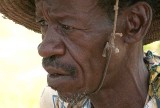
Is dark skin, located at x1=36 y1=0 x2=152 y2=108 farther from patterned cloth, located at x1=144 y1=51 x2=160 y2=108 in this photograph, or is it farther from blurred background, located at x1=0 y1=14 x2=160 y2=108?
blurred background, located at x1=0 y1=14 x2=160 y2=108

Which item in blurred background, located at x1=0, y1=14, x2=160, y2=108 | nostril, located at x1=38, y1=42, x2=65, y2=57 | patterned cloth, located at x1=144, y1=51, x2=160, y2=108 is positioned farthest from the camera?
blurred background, located at x1=0, y1=14, x2=160, y2=108

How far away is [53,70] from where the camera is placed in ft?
12.5

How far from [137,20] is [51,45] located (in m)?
0.64

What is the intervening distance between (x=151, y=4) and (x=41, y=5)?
77cm

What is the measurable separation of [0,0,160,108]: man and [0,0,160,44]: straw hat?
286mm

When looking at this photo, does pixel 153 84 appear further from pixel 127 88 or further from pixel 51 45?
pixel 51 45

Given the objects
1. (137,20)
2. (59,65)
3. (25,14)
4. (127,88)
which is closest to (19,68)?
(25,14)

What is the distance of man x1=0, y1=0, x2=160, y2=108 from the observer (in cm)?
381

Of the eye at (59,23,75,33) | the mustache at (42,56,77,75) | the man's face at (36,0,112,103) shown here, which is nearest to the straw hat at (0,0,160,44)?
the man's face at (36,0,112,103)

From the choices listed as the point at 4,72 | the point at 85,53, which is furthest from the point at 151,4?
the point at 4,72

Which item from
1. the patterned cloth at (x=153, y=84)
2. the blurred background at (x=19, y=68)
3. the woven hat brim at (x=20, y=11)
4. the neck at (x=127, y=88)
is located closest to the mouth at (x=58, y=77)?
the neck at (x=127, y=88)

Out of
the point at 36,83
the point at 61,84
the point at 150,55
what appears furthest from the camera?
the point at 36,83

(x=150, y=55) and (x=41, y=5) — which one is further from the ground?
(x=41, y=5)

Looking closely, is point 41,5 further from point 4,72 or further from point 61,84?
point 4,72
